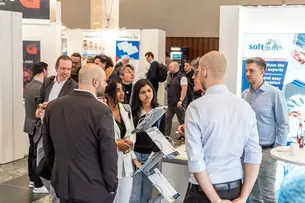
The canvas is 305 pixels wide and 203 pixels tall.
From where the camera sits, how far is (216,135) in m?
2.25

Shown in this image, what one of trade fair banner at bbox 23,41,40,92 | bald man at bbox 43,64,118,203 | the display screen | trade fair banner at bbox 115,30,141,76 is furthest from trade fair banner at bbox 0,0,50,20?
the display screen

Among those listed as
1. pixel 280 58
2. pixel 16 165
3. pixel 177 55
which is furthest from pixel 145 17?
pixel 280 58

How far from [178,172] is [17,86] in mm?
3329

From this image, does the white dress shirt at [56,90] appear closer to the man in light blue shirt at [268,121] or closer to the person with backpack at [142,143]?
the person with backpack at [142,143]

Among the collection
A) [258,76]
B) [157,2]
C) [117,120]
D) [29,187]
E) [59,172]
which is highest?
[157,2]

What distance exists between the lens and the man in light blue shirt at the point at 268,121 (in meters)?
3.67

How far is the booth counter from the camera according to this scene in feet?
12.8

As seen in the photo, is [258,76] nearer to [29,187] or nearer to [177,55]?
[29,187]

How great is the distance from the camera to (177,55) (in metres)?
14.5

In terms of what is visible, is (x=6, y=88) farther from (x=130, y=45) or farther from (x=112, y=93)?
(x=130, y=45)

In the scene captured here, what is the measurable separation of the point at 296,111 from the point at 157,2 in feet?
36.8

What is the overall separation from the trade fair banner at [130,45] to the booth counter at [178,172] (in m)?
7.24

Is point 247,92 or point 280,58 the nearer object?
point 247,92

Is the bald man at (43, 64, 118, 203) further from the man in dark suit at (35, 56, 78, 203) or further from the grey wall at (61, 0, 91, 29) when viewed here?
the grey wall at (61, 0, 91, 29)
